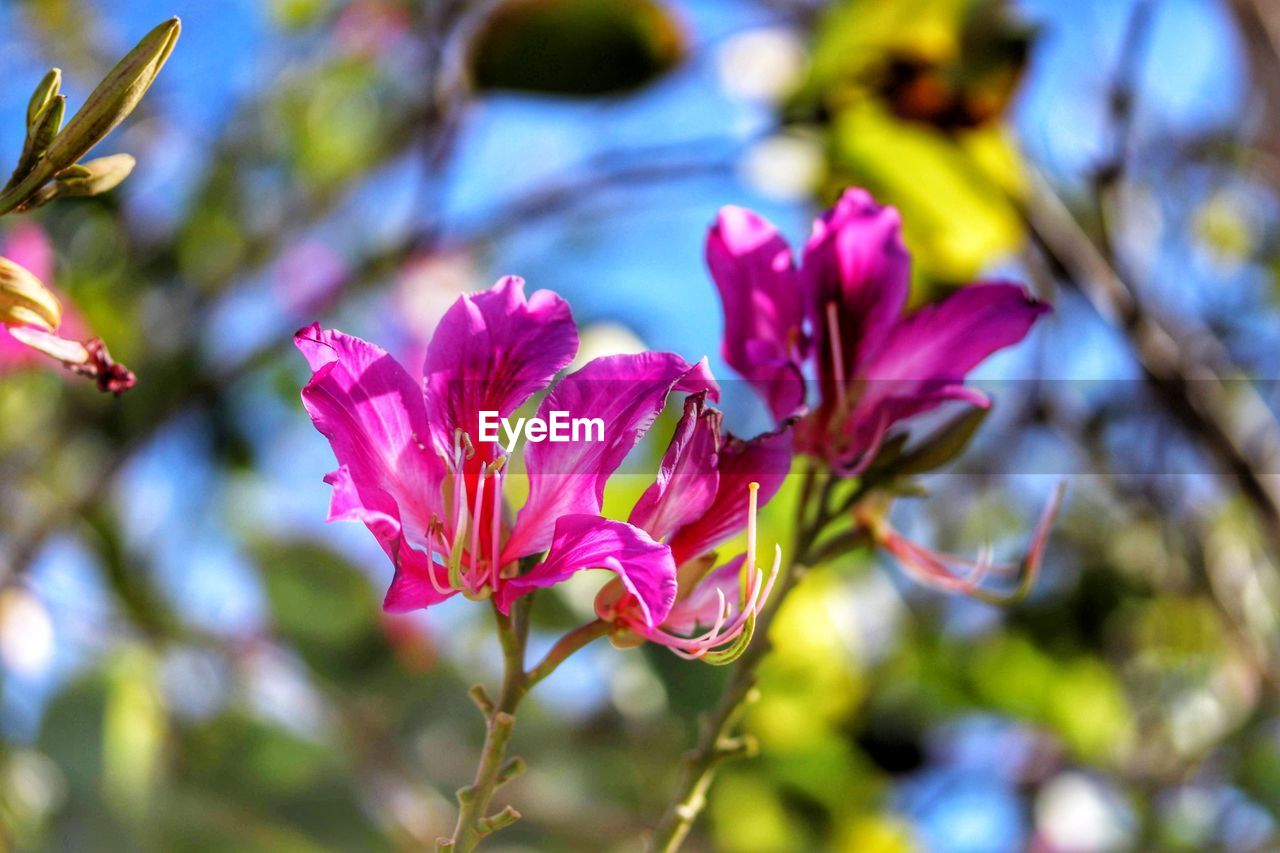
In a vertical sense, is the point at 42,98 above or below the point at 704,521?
above

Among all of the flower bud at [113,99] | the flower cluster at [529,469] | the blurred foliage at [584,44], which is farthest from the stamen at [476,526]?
the blurred foliage at [584,44]

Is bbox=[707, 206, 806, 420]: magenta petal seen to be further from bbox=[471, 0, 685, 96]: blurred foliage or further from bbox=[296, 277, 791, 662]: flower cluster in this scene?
bbox=[471, 0, 685, 96]: blurred foliage

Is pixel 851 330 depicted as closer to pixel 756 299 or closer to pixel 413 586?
pixel 756 299

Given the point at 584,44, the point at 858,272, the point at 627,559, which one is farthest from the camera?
the point at 584,44

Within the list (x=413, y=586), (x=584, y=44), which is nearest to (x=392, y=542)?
(x=413, y=586)

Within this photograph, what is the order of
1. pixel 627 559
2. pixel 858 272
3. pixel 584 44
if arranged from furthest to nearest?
pixel 584 44
pixel 858 272
pixel 627 559

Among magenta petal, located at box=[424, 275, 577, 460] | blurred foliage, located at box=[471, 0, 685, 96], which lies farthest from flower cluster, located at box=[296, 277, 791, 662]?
blurred foliage, located at box=[471, 0, 685, 96]

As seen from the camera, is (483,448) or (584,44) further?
(584,44)
